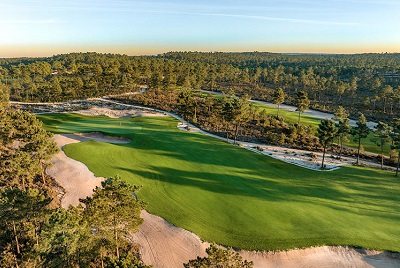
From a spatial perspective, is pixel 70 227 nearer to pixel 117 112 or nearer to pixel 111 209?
pixel 111 209

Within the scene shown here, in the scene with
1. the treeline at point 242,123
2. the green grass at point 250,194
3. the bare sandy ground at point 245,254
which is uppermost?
the treeline at point 242,123

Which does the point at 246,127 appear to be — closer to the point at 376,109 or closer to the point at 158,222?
the point at 158,222

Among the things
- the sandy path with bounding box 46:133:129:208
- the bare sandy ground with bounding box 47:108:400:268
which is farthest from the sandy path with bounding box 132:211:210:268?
the sandy path with bounding box 46:133:129:208

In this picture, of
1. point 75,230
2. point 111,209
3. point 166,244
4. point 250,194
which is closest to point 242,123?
point 250,194

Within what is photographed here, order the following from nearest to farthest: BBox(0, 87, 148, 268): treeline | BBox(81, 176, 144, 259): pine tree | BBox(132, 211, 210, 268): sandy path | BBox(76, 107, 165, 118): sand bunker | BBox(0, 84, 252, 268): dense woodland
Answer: BBox(0, 84, 252, 268): dense woodland
BBox(0, 87, 148, 268): treeline
BBox(81, 176, 144, 259): pine tree
BBox(132, 211, 210, 268): sandy path
BBox(76, 107, 165, 118): sand bunker

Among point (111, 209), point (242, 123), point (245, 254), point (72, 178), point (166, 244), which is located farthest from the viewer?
point (242, 123)

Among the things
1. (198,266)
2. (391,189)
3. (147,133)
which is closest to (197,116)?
(147,133)

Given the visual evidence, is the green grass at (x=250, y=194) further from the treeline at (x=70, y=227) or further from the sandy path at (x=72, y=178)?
the treeline at (x=70, y=227)

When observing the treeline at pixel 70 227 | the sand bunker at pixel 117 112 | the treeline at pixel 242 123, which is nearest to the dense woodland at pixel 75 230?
the treeline at pixel 70 227

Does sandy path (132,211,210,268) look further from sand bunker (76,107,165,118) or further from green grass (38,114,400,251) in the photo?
sand bunker (76,107,165,118)
